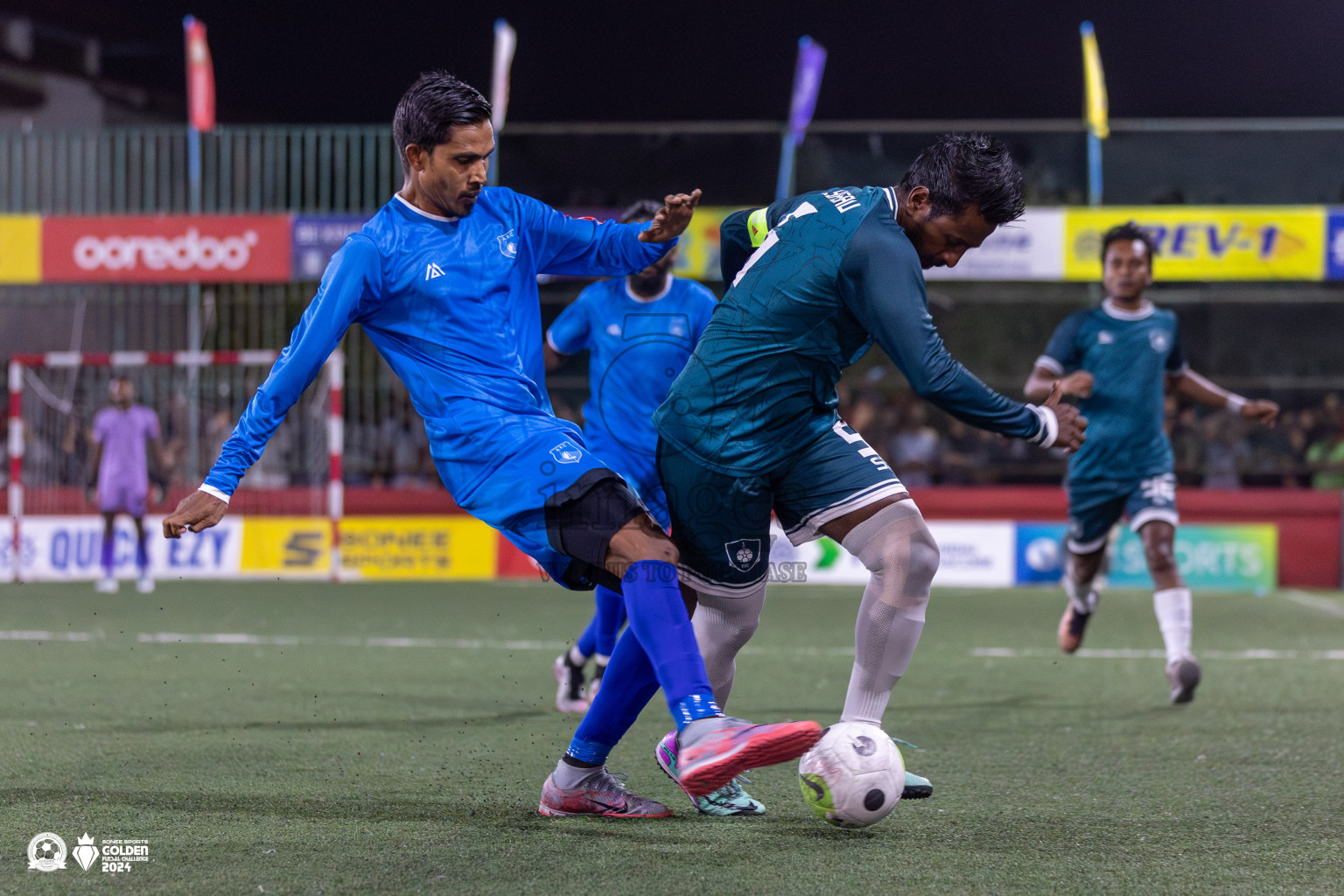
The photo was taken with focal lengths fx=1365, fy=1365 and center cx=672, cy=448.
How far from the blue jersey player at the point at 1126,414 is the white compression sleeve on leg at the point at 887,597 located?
3.06m

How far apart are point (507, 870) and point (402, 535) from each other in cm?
1201

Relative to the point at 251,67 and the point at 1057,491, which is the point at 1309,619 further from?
the point at 251,67

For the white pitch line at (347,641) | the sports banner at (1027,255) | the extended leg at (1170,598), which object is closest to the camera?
the extended leg at (1170,598)

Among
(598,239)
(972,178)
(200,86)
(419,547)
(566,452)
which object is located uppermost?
(200,86)

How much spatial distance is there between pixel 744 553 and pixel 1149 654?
5.61 meters

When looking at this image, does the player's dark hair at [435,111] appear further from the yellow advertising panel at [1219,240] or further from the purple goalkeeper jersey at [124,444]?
the yellow advertising panel at [1219,240]

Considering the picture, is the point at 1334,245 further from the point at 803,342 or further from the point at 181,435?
the point at 803,342

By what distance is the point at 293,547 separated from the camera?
14.4 metres

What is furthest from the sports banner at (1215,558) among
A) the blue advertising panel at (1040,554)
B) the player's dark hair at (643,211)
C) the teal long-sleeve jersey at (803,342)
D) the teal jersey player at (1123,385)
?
the teal long-sleeve jersey at (803,342)

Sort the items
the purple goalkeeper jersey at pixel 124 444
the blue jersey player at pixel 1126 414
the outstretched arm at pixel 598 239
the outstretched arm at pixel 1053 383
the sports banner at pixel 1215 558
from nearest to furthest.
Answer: the outstretched arm at pixel 598 239
the outstretched arm at pixel 1053 383
the blue jersey player at pixel 1126 414
the purple goalkeeper jersey at pixel 124 444
the sports banner at pixel 1215 558

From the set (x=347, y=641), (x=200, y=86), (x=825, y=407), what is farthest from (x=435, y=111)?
(x=200, y=86)

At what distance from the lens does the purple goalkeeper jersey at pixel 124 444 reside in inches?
499

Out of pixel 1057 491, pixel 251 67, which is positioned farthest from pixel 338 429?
pixel 251 67

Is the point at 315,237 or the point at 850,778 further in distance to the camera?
the point at 315,237
